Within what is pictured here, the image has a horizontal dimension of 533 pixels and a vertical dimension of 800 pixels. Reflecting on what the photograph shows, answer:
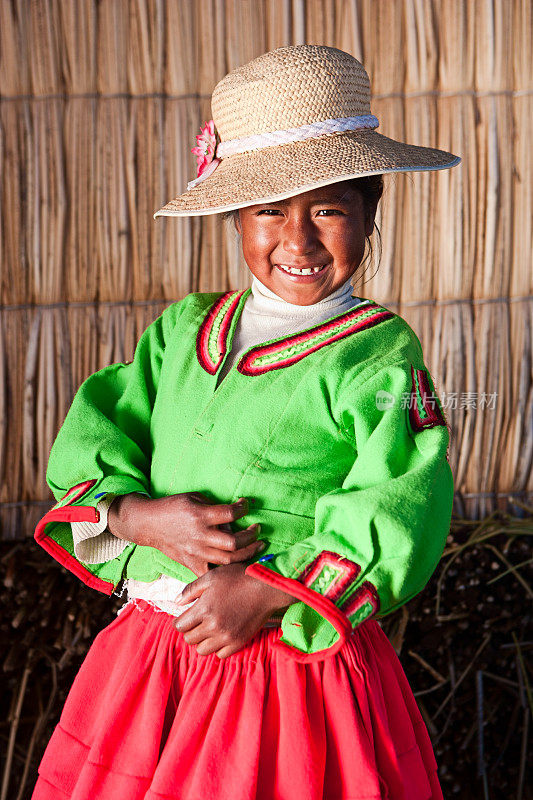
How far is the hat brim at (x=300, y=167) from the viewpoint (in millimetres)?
1288

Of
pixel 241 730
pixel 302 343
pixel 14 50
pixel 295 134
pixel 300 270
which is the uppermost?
pixel 14 50

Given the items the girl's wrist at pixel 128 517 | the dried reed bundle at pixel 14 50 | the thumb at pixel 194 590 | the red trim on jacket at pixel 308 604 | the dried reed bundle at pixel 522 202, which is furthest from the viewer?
the dried reed bundle at pixel 522 202

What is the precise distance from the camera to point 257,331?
4.91ft

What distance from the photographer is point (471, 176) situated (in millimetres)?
2604

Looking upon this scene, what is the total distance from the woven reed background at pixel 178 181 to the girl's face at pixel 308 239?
1176mm

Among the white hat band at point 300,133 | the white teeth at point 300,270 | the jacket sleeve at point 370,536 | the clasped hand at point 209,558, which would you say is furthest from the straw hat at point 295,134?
the clasped hand at point 209,558

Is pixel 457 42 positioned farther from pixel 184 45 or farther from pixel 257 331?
pixel 257 331

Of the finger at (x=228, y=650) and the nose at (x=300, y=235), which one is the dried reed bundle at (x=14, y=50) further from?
the finger at (x=228, y=650)

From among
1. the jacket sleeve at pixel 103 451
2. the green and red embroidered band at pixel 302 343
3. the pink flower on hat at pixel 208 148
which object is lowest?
the jacket sleeve at pixel 103 451

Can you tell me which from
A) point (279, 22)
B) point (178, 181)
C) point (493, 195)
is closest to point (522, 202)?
point (493, 195)

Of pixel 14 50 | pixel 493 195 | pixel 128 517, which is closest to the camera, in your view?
pixel 128 517

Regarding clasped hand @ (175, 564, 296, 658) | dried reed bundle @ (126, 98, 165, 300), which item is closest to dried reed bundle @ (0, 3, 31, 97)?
dried reed bundle @ (126, 98, 165, 300)

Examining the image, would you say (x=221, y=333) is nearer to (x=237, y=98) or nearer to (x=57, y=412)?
(x=237, y=98)

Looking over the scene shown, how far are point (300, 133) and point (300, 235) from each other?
16cm
